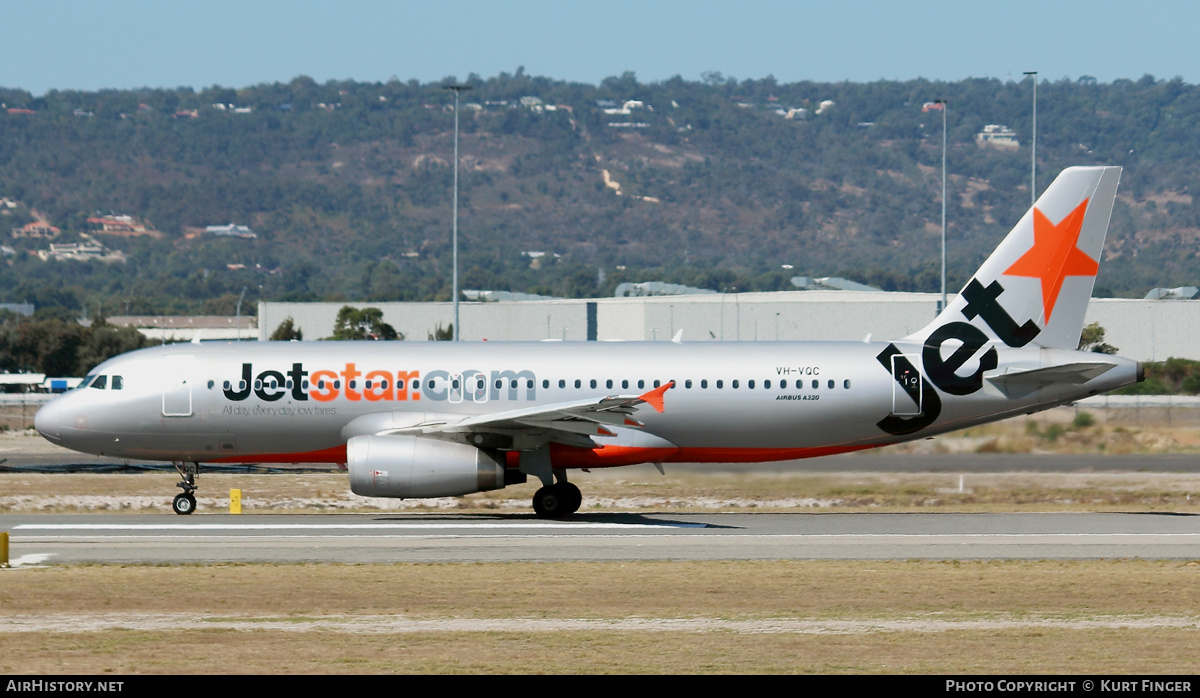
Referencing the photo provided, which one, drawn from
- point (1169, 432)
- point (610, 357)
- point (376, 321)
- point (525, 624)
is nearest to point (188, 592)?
point (525, 624)

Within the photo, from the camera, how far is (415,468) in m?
30.0

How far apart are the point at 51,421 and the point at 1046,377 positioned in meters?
22.6

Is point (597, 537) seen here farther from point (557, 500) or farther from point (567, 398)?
point (567, 398)

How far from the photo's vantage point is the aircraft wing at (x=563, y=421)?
1174 inches

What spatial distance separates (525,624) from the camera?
18.3 meters

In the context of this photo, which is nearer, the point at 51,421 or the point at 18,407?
the point at 51,421

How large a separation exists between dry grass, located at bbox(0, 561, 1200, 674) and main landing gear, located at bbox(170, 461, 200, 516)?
9586 millimetres

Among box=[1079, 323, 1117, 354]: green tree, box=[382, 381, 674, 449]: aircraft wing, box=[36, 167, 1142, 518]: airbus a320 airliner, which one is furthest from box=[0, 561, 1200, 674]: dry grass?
box=[1079, 323, 1117, 354]: green tree

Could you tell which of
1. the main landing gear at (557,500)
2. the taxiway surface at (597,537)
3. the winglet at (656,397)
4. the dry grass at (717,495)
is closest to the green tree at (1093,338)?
the dry grass at (717,495)

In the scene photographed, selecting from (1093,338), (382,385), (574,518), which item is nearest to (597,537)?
(574,518)

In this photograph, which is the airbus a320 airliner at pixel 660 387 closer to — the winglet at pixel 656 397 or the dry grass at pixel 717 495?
the winglet at pixel 656 397

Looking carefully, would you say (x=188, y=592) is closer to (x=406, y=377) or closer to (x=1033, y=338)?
(x=406, y=377)

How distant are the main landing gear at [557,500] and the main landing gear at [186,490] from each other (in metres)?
7.99

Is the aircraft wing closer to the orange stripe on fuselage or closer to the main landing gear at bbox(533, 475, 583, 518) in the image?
the orange stripe on fuselage
